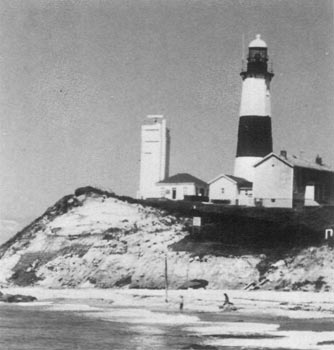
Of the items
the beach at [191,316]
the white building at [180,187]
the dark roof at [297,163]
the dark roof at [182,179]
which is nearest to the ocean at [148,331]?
the beach at [191,316]

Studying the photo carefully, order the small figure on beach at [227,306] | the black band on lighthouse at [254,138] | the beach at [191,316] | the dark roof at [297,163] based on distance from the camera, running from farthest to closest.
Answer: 1. the black band on lighthouse at [254,138]
2. the dark roof at [297,163]
3. the small figure on beach at [227,306]
4. the beach at [191,316]

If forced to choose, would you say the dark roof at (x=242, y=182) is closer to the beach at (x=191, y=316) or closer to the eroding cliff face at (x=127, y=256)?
the eroding cliff face at (x=127, y=256)

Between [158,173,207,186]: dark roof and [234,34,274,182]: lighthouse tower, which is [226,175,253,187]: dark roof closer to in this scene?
[234,34,274,182]: lighthouse tower

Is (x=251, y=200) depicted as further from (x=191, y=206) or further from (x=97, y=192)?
(x=97, y=192)

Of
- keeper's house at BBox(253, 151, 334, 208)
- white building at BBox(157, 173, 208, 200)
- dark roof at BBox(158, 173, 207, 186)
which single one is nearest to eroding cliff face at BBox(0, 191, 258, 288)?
white building at BBox(157, 173, 208, 200)

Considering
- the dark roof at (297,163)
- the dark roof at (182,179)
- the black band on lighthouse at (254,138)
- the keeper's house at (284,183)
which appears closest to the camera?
the keeper's house at (284,183)

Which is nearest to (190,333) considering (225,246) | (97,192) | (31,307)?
(31,307)

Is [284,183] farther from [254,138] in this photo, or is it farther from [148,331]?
[148,331]
